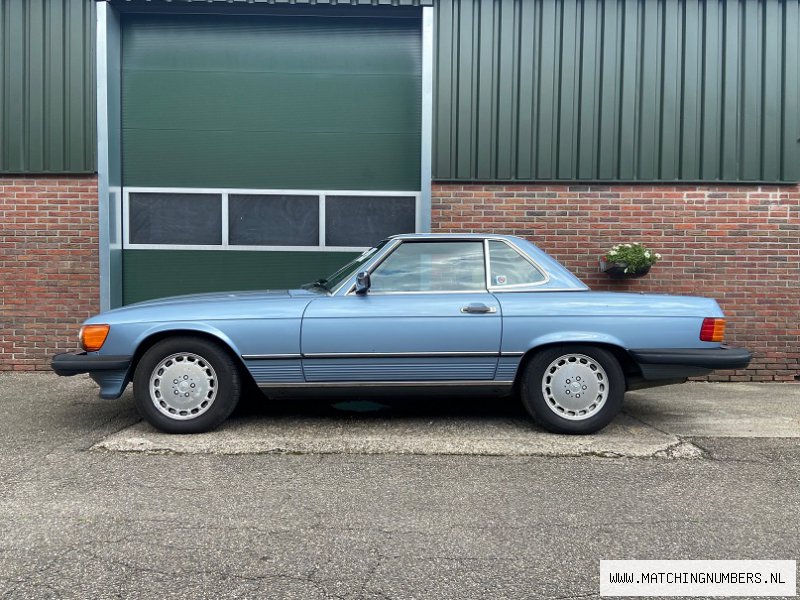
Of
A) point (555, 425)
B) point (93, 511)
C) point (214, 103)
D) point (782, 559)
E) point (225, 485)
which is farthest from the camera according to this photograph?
point (214, 103)

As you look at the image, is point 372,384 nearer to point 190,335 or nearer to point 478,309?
point 478,309

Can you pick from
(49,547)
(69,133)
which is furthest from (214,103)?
(49,547)

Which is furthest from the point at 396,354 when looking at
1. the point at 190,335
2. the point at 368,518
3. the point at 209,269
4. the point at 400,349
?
the point at 209,269

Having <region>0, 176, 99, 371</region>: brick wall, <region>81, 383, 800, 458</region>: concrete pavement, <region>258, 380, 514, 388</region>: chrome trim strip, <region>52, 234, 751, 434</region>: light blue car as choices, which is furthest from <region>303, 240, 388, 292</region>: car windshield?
<region>0, 176, 99, 371</region>: brick wall

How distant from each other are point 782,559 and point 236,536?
7.55 feet

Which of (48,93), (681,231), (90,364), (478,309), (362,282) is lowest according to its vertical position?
(90,364)

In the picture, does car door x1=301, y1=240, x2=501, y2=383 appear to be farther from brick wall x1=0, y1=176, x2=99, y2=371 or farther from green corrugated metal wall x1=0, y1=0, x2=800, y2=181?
brick wall x1=0, y1=176, x2=99, y2=371

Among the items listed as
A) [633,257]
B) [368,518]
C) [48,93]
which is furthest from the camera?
[48,93]

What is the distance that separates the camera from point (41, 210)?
741 centimetres

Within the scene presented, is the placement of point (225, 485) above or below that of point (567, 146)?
below

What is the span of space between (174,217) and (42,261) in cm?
147

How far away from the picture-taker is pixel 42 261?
7441 mm

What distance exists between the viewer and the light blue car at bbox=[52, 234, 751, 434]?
15.3 ft

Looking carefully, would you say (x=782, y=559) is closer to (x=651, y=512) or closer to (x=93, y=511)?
(x=651, y=512)
